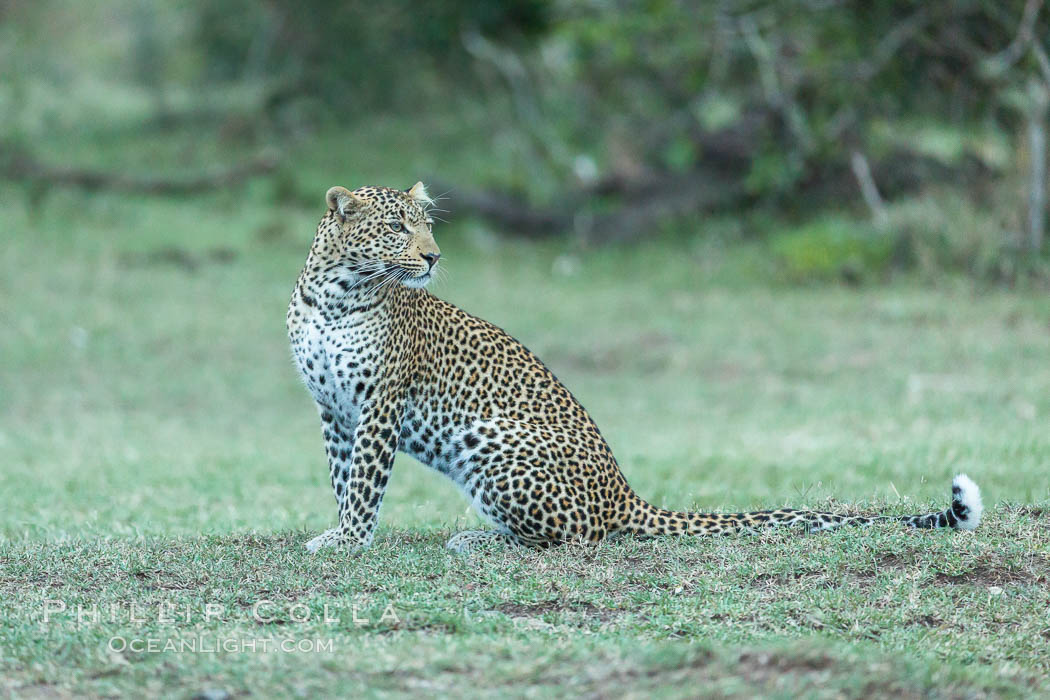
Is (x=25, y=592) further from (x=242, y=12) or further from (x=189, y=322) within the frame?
(x=242, y=12)

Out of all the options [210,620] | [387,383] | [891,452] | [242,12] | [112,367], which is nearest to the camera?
[210,620]

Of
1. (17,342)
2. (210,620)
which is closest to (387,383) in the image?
(210,620)

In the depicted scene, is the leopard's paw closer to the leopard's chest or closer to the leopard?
the leopard

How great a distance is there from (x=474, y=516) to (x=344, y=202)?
9.82 ft

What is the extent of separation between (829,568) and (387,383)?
2252 mm

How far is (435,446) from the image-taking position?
700 centimetres

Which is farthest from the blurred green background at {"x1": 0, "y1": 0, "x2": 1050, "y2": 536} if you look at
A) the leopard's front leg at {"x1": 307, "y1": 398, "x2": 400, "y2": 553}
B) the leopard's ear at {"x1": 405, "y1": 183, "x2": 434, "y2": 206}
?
the leopard's ear at {"x1": 405, "y1": 183, "x2": 434, "y2": 206}

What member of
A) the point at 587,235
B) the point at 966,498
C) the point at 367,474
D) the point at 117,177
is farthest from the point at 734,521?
the point at 117,177

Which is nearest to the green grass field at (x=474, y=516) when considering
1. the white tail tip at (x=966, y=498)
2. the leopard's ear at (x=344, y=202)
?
the white tail tip at (x=966, y=498)

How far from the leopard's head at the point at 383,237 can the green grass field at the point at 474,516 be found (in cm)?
136

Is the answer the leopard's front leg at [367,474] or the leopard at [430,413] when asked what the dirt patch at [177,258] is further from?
the leopard's front leg at [367,474]

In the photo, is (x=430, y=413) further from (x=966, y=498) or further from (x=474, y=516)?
(x=966, y=498)

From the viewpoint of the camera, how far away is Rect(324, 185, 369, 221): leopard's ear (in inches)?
274

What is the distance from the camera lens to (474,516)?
30.5ft
